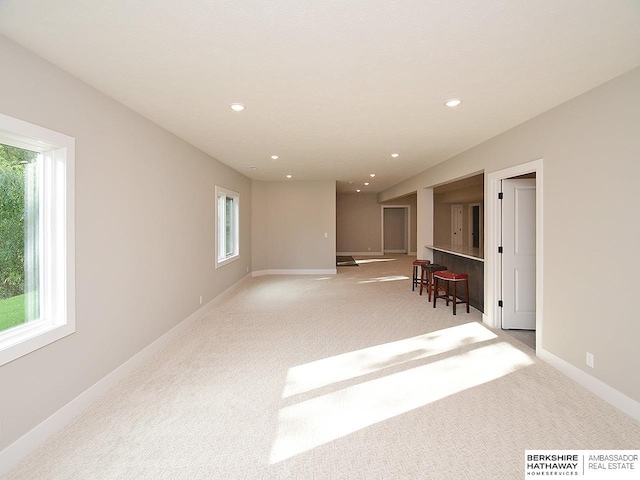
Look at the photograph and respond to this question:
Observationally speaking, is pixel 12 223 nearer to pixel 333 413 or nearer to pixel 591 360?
pixel 333 413

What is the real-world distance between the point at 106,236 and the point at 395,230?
12.3 meters

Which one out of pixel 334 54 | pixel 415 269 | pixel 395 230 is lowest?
pixel 415 269

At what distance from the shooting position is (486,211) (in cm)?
443

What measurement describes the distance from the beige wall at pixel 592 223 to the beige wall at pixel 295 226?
5554 millimetres

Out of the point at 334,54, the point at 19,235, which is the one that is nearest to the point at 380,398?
the point at 334,54

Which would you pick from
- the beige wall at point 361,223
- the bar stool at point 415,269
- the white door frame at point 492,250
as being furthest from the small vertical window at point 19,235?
the beige wall at point 361,223

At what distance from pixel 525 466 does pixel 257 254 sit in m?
7.36

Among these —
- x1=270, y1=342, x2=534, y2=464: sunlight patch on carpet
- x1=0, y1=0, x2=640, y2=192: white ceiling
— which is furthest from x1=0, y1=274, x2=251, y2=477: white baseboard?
x1=0, y1=0, x2=640, y2=192: white ceiling

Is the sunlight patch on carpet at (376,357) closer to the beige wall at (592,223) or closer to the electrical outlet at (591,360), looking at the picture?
the beige wall at (592,223)

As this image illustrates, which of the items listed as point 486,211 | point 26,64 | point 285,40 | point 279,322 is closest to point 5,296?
point 26,64

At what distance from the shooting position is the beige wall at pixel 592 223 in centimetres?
240

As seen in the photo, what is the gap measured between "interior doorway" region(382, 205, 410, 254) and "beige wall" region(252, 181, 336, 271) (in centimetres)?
571

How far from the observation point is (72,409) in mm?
2391

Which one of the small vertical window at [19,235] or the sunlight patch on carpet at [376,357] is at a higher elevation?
the small vertical window at [19,235]
